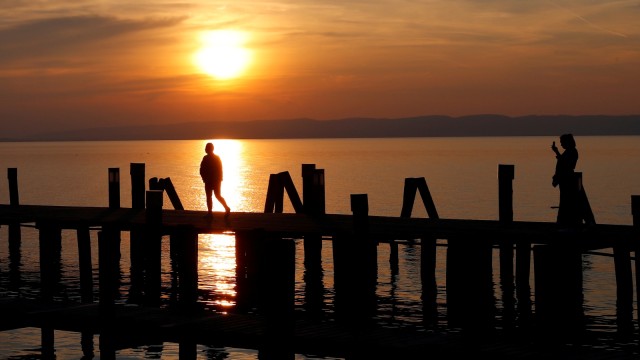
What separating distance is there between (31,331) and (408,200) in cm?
1232

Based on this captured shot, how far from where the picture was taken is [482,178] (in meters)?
119

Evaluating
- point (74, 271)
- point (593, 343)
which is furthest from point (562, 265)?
point (74, 271)

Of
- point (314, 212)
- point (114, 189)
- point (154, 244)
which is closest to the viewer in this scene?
point (154, 244)

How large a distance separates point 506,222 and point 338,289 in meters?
6.33

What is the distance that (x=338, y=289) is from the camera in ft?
63.8

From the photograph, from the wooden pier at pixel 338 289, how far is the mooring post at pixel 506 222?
39 mm

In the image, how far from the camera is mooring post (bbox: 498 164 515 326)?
82.6 feet

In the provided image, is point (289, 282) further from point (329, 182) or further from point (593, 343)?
point (329, 182)

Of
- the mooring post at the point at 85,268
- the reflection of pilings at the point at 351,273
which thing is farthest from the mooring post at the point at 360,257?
the mooring post at the point at 85,268

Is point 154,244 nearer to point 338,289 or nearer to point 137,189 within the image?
point 338,289

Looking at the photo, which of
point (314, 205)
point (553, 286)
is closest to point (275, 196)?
point (314, 205)

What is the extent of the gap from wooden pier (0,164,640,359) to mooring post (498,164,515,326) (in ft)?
0.13

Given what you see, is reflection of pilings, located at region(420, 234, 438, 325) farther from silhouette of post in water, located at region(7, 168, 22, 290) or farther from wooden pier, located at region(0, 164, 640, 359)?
silhouette of post in water, located at region(7, 168, 22, 290)

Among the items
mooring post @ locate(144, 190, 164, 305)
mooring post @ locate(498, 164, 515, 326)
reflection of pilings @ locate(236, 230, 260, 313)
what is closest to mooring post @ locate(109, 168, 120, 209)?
mooring post @ locate(144, 190, 164, 305)
